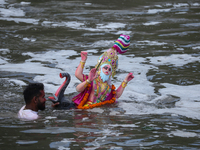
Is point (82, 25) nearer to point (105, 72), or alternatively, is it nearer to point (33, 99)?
point (105, 72)

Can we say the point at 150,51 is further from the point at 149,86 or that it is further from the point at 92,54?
the point at 149,86

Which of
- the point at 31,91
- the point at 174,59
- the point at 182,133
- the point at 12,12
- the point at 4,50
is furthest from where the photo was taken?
the point at 12,12

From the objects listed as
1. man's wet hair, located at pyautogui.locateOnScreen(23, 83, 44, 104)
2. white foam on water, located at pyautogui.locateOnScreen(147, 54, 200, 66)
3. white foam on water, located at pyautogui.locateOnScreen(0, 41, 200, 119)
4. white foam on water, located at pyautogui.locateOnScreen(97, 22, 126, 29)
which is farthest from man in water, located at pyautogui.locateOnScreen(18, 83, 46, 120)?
white foam on water, located at pyautogui.locateOnScreen(97, 22, 126, 29)

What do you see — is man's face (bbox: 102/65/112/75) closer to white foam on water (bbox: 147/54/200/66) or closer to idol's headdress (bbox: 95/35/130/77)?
idol's headdress (bbox: 95/35/130/77)

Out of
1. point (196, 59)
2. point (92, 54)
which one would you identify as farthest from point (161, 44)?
point (92, 54)

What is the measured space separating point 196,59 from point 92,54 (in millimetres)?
3684

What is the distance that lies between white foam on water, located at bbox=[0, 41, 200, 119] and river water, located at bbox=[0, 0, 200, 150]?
0.07ft

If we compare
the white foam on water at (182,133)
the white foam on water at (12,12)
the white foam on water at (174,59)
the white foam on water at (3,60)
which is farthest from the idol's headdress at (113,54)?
the white foam on water at (12,12)

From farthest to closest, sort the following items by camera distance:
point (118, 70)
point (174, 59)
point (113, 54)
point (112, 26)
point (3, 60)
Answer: point (112, 26) → point (174, 59) → point (3, 60) → point (118, 70) → point (113, 54)

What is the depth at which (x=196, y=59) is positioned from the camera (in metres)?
10.7

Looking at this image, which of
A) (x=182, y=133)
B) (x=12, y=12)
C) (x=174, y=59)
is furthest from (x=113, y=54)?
(x=12, y=12)

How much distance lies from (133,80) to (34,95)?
4.15 m

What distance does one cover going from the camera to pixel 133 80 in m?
9.02

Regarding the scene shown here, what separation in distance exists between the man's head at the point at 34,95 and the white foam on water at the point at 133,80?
1.17 metres
